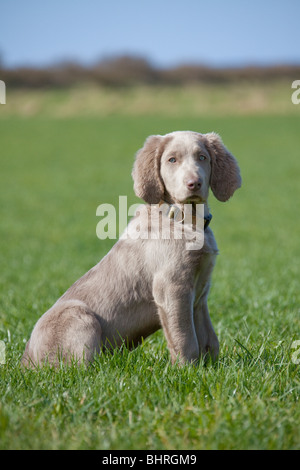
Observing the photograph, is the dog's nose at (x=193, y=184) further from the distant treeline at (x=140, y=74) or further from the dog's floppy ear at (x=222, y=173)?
the distant treeline at (x=140, y=74)

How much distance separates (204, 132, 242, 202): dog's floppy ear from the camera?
3365 millimetres

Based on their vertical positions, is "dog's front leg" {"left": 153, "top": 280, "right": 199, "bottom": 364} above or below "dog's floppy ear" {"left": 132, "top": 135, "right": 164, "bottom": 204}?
below

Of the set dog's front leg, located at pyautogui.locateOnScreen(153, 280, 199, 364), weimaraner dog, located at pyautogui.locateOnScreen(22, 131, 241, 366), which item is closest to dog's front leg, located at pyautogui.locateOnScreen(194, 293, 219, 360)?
weimaraner dog, located at pyautogui.locateOnScreen(22, 131, 241, 366)

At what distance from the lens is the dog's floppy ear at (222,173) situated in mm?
3365

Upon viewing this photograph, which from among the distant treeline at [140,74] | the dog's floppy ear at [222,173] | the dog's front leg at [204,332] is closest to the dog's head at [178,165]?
the dog's floppy ear at [222,173]

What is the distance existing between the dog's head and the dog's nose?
0.10 metres

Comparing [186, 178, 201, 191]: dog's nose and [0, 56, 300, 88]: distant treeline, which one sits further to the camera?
[0, 56, 300, 88]: distant treeline

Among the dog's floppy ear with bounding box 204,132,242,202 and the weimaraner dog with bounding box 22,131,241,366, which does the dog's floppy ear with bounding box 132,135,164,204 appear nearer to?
the weimaraner dog with bounding box 22,131,241,366

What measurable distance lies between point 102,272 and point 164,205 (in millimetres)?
575

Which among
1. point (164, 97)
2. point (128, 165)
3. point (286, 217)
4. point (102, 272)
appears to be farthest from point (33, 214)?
point (164, 97)

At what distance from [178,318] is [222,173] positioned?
3.08 ft

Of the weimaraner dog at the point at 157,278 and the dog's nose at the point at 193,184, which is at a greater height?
the dog's nose at the point at 193,184

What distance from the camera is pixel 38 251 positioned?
32.6 ft

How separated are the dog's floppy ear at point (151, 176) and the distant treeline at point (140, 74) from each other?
51.0 m
